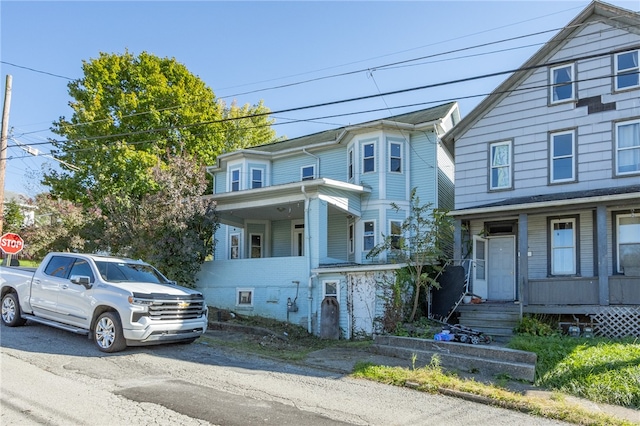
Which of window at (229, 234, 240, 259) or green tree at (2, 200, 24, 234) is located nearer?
window at (229, 234, 240, 259)

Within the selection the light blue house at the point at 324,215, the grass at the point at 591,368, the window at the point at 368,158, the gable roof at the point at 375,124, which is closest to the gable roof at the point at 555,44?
the light blue house at the point at 324,215

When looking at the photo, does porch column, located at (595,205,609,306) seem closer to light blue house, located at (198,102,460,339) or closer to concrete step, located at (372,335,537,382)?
concrete step, located at (372,335,537,382)


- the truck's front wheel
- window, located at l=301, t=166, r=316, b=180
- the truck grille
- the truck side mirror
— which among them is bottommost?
the truck's front wheel

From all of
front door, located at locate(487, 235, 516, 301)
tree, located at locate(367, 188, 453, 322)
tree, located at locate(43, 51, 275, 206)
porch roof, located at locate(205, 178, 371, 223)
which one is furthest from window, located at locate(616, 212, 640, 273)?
tree, located at locate(43, 51, 275, 206)

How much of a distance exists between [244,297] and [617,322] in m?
11.7

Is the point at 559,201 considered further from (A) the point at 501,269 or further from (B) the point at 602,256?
(A) the point at 501,269

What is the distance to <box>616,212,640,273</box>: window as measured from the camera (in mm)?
13156

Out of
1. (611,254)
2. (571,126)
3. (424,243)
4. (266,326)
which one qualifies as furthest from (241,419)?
(571,126)


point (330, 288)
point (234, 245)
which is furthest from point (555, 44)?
point (234, 245)

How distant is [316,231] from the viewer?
16.6 m

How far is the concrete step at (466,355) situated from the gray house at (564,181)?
4.15 m

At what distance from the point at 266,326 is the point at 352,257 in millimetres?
5404

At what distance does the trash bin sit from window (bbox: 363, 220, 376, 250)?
4429mm

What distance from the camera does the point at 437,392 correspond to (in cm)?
761
